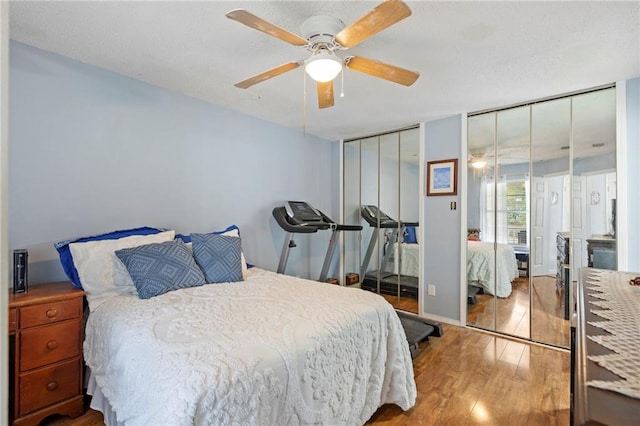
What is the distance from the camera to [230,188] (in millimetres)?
3287

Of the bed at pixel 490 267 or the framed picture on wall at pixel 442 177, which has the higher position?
the framed picture on wall at pixel 442 177

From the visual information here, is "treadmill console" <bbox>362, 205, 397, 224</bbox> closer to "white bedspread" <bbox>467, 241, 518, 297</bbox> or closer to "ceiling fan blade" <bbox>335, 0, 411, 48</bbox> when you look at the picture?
"white bedspread" <bbox>467, 241, 518, 297</bbox>

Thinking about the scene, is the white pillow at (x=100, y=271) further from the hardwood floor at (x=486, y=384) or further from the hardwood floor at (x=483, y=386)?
the hardwood floor at (x=486, y=384)

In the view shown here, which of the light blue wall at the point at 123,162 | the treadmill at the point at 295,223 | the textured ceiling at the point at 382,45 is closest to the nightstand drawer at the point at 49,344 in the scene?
the light blue wall at the point at 123,162

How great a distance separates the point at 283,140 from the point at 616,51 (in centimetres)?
307

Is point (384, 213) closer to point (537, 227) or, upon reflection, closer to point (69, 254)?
point (537, 227)

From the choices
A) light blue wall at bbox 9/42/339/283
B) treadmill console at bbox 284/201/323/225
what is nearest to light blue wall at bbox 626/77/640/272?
treadmill console at bbox 284/201/323/225

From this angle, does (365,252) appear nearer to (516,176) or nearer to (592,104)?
(516,176)

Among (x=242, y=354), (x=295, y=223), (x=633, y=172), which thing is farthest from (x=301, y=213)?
(x=633, y=172)

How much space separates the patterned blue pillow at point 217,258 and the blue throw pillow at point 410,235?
2.30 metres

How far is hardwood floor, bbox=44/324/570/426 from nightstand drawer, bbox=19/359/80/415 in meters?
0.18

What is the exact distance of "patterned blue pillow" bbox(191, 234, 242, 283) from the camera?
7.55 ft

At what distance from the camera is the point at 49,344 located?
5.72ft

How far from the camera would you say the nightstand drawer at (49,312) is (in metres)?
1.67
